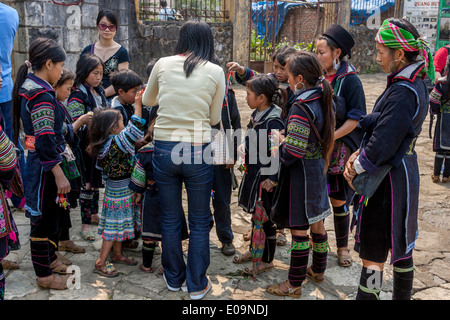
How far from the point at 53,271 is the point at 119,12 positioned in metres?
5.92

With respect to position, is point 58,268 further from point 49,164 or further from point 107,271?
point 49,164

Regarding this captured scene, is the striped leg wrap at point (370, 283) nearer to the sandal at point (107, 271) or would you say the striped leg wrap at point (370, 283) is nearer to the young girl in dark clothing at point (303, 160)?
the young girl in dark clothing at point (303, 160)

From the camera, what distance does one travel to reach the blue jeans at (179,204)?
126 inches

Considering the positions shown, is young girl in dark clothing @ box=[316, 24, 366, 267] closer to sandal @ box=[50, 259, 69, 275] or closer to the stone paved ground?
the stone paved ground

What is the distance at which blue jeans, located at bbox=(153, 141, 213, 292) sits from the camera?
10.5 ft

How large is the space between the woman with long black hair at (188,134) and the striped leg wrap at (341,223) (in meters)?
1.18

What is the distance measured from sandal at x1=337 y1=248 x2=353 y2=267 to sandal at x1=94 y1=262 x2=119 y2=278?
184 cm

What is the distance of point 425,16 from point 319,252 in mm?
12954

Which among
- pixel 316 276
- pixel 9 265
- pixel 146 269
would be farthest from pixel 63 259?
pixel 316 276

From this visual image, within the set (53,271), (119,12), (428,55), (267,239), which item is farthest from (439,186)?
(119,12)

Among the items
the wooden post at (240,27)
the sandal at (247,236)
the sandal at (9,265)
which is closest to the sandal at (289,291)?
the sandal at (247,236)

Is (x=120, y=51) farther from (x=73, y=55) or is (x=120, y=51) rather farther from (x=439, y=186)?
(x=439, y=186)

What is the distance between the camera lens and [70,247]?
4.07 meters

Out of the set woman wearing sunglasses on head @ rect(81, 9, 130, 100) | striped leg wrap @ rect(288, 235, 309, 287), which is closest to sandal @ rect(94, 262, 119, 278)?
striped leg wrap @ rect(288, 235, 309, 287)
